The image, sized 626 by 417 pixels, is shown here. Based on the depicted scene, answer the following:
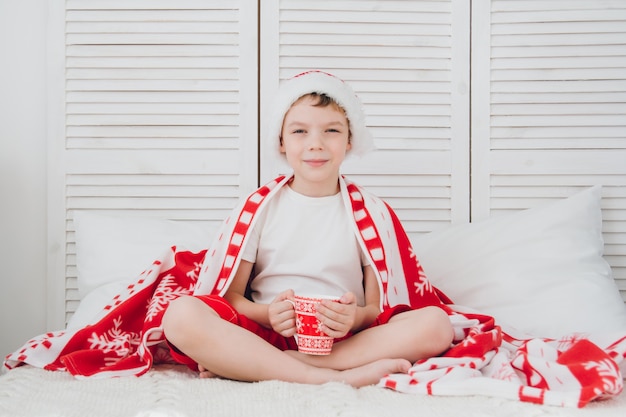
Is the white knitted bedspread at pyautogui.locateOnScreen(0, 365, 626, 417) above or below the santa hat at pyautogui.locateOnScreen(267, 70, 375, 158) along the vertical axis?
below

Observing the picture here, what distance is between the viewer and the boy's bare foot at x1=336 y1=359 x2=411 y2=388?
1.25 metres

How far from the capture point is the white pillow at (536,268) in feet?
5.57

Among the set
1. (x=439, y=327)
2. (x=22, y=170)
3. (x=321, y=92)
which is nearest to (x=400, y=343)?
(x=439, y=327)

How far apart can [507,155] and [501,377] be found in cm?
107

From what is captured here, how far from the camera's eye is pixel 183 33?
2.11 metres

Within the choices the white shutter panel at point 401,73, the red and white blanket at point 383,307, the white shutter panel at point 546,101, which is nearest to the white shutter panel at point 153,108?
the white shutter panel at point 401,73

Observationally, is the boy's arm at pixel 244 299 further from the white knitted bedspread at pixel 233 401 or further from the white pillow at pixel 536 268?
the white pillow at pixel 536 268

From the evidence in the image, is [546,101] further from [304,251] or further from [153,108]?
[153,108]

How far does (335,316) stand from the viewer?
1.21m

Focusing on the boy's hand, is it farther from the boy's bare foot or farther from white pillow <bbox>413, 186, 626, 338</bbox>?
white pillow <bbox>413, 186, 626, 338</bbox>

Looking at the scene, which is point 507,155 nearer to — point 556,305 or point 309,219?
point 556,305

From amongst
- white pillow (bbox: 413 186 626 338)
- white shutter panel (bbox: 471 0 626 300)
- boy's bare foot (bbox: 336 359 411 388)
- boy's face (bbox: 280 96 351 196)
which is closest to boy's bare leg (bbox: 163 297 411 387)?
boy's bare foot (bbox: 336 359 411 388)

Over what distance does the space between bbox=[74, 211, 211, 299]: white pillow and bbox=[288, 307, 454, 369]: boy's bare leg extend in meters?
0.69

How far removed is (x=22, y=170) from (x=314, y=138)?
3.55ft
